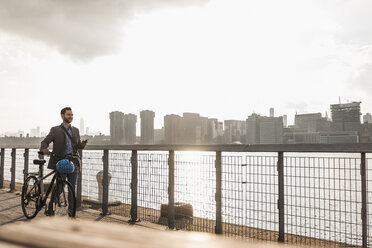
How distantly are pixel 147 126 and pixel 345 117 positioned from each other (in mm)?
87163

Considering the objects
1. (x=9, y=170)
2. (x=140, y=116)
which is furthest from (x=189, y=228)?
(x=140, y=116)

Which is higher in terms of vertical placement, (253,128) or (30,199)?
(253,128)

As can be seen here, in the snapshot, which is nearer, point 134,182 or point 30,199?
point 30,199

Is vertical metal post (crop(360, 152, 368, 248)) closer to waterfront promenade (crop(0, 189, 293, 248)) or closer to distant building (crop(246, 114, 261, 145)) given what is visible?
waterfront promenade (crop(0, 189, 293, 248))

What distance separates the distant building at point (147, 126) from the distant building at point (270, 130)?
54.3 meters

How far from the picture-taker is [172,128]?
139250mm

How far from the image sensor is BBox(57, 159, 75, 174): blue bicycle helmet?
6.39 meters

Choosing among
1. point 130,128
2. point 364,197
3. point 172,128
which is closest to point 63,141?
point 364,197

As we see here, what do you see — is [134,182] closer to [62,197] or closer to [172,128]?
[62,197]

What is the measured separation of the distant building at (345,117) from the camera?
104 m

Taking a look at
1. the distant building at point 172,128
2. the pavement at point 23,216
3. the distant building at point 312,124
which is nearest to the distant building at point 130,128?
the distant building at point 172,128

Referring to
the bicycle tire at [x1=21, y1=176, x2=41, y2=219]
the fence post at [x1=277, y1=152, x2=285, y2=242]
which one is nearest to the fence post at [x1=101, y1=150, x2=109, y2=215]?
the bicycle tire at [x1=21, y1=176, x2=41, y2=219]

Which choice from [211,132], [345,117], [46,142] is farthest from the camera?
[211,132]

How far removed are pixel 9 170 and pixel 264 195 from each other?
32.5 ft
